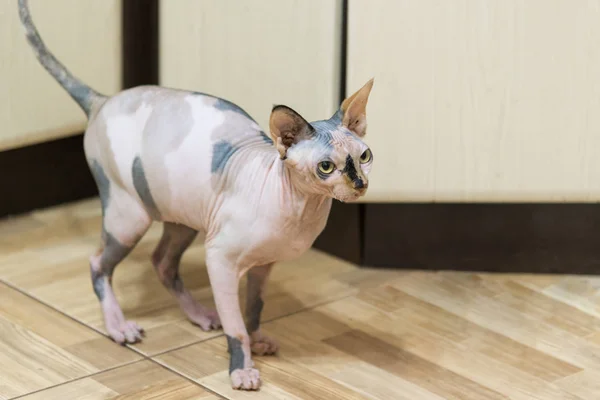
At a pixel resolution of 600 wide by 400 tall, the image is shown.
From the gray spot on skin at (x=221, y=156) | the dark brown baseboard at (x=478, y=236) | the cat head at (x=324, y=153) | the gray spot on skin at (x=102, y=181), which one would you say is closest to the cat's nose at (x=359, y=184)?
the cat head at (x=324, y=153)

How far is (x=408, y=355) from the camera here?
1.80 m

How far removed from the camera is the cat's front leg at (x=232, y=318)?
165 cm

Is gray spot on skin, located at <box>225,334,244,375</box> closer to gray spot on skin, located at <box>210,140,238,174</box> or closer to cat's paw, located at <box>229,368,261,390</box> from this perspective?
cat's paw, located at <box>229,368,261,390</box>

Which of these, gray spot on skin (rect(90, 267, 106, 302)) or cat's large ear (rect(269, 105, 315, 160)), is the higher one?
cat's large ear (rect(269, 105, 315, 160))

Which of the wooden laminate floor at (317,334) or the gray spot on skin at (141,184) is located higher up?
the gray spot on skin at (141,184)

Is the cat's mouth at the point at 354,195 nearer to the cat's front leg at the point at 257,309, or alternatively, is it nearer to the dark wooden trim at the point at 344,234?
the cat's front leg at the point at 257,309

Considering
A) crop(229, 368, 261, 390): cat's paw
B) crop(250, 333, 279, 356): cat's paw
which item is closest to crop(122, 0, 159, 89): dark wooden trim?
crop(250, 333, 279, 356): cat's paw

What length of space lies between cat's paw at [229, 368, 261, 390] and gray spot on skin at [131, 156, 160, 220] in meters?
0.28

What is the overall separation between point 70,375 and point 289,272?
57cm

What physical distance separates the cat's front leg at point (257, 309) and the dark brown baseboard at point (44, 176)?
0.75 meters

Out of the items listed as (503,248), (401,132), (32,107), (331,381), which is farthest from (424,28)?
(32,107)

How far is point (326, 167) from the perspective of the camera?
1522 millimetres

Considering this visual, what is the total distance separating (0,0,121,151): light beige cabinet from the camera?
211 cm

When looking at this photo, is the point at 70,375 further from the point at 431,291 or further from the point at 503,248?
the point at 503,248
